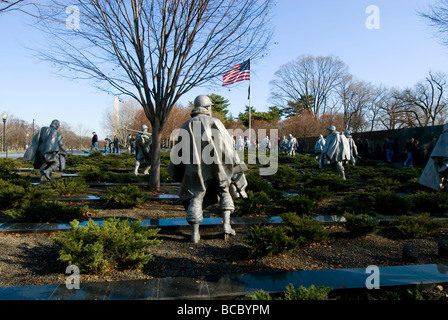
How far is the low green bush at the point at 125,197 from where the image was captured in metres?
6.53

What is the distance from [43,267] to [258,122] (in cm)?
5373

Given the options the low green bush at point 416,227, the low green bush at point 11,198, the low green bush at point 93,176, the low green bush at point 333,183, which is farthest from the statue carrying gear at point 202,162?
the low green bush at point 93,176

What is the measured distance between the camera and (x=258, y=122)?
184 feet

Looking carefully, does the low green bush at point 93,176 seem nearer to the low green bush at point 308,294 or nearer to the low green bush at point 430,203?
the low green bush at point 430,203

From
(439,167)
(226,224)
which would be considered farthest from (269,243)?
(439,167)

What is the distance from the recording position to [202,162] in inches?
174

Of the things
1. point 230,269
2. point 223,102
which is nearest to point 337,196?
point 230,269

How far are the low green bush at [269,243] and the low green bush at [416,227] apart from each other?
216 cm

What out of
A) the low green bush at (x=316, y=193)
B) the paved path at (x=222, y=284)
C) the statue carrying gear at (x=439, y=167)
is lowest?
the paved path at (x=222, y=284)

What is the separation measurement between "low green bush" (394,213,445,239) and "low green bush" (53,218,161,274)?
3823 mm

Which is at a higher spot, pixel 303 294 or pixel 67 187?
pixel 67 187

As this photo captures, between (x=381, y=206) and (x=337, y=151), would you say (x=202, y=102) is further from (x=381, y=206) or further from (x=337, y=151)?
(x=337, y=151)

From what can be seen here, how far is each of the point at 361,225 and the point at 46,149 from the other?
970 cm
